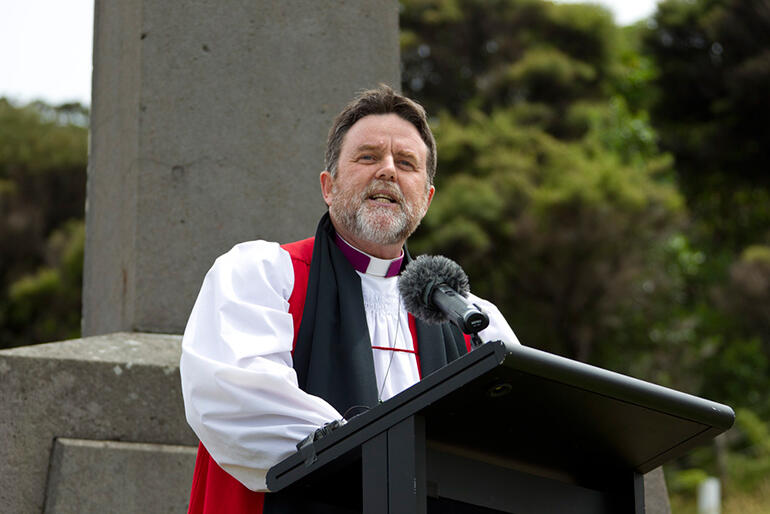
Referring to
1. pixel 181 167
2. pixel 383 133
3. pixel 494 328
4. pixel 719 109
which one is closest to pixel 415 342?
pixel 494 328

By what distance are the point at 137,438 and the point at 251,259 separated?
1.04 metres

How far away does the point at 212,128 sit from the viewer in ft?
12.0

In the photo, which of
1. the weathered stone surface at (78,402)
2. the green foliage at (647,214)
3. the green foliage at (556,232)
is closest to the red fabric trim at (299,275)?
the weathered stone surface at (78,402)

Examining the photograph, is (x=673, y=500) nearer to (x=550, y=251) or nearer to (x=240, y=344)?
(x=550, y=251)

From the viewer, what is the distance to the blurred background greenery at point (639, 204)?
Answer: 18.9 metres

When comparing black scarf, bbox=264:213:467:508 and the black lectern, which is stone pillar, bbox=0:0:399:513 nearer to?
black scarf, bbox=264:213:467:508

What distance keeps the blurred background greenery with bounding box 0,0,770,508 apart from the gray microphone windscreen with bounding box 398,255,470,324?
15665 millimetres

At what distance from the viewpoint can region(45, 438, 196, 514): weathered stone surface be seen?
10.0 feet

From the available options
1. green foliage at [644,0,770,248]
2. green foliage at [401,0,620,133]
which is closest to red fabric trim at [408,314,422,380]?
green foliage at [644,0,770,248]

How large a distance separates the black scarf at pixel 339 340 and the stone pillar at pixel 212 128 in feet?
3.14

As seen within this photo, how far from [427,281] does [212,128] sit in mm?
1892

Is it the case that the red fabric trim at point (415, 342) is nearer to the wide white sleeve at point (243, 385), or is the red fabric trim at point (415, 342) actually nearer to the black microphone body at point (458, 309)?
the wide white sleeve at point (243, 385)

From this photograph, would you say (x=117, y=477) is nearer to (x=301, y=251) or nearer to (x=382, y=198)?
(x=301, y=251)

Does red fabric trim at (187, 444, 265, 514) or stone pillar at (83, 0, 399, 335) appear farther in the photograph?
stone pillar at (83, 0, 399, 335)
